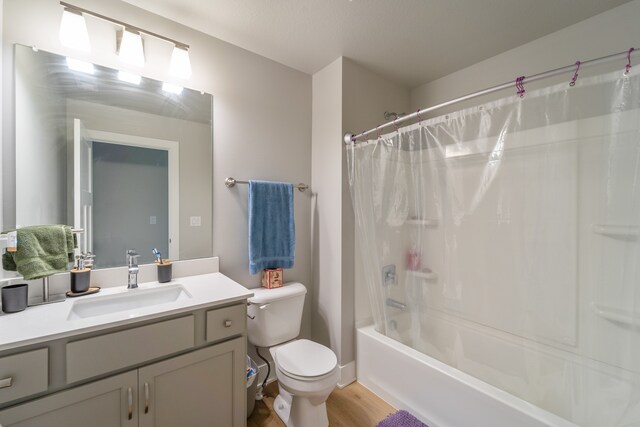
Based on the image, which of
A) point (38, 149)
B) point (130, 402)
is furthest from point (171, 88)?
point (130, 402)

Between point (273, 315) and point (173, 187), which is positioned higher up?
point (173, 187)

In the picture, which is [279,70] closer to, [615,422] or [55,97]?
[55,97]

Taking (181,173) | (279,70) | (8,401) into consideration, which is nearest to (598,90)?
(279,70)

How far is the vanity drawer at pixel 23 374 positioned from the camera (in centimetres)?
84

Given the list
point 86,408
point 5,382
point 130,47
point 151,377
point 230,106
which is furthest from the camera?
point 230,106

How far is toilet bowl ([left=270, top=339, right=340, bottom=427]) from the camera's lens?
4.58 ft

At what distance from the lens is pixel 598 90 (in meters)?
1.09

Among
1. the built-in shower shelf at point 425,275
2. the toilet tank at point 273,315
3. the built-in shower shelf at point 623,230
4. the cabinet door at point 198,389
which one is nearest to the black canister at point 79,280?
the cabinet door at point 198,389

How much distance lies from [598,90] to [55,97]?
2.43 meters

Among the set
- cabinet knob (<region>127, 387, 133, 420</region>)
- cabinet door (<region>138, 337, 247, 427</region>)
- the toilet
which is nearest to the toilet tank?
the toilet

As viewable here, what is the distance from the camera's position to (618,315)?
1.13 meters

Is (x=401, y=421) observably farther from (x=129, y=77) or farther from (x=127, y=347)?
(x=129, y=77)

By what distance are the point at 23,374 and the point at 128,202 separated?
84 centimetres

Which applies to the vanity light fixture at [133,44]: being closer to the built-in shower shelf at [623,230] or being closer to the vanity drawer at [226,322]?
the vanity drawer at [226,322]
